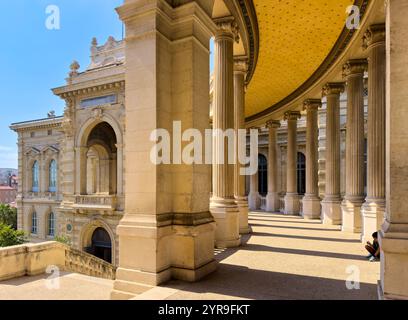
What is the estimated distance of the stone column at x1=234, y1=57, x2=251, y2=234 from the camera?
44.6ft

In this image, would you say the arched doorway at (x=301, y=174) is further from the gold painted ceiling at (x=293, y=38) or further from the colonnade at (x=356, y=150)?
the gold painted ceiling at (x=293, y=38)

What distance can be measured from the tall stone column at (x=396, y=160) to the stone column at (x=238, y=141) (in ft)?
27.1

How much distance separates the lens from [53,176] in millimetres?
41375

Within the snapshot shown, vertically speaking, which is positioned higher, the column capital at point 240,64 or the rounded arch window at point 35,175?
the column capital at point 240,64

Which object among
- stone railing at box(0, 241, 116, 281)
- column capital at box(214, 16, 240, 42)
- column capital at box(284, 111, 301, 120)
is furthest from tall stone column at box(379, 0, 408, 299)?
column capital at box(284, 111, 301, 120)

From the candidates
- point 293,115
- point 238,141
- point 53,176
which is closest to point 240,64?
point 238,141

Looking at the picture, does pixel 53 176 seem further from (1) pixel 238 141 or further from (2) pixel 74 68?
(1) pixel 238 141

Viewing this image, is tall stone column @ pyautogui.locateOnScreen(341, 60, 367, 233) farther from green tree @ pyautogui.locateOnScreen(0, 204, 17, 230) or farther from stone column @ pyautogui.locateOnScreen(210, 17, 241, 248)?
green tree @ pyautogui.locateOnScreen(0, 204, 17, 230)

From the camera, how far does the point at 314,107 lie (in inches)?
847

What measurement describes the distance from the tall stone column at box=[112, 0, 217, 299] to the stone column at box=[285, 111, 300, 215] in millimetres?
17830

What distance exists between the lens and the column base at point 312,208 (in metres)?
20.6

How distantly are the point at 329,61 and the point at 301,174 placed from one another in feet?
63.2

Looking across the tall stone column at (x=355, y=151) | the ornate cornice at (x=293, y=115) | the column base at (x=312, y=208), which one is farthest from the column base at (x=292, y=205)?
the tall stone column at (x=355, y=151)
